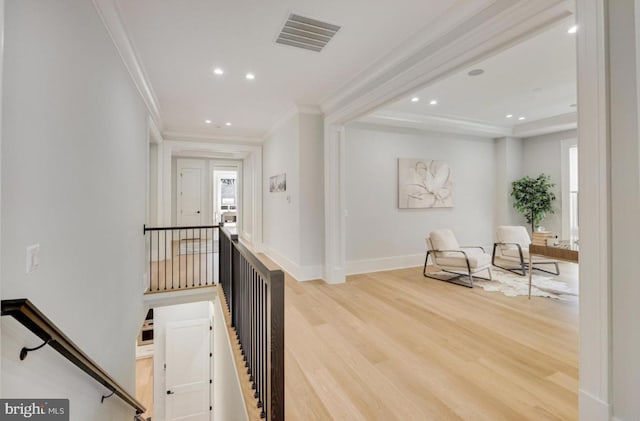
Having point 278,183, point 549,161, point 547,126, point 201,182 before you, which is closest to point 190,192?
point 201,182

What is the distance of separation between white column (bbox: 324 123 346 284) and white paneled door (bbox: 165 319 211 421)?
125 inches

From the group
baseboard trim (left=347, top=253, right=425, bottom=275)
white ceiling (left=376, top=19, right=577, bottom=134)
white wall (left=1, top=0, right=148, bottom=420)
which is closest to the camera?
white wall (left=1, top=0, right=148, bottom=420)

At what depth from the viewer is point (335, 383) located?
1954 millimetres

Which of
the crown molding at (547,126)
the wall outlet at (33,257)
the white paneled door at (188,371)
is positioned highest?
the crown molding at (547,126)

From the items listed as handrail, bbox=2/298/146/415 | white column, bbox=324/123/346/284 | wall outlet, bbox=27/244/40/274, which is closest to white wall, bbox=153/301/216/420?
white column, bbox=324/123/346/284

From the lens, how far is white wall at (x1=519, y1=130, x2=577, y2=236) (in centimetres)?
582

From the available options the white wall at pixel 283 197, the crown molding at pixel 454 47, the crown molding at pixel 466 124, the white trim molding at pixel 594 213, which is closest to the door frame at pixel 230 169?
the white wall at pixel 283 197

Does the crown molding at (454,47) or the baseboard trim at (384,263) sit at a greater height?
the crown molding at (454,47)

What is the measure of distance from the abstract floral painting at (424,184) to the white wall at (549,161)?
2162 mm

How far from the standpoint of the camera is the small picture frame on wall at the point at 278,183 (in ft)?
16.9

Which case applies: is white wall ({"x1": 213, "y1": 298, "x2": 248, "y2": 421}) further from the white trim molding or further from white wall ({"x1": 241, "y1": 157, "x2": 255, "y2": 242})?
white wall ({"x1": 241, "y1": 157, "x2": 255, "y2": 242})

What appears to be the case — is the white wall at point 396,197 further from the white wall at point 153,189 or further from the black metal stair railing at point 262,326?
the white wall at point 153,189

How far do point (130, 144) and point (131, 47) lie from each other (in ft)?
3.23

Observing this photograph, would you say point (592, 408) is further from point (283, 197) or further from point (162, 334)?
point (162, 334)
